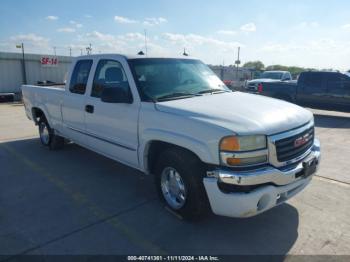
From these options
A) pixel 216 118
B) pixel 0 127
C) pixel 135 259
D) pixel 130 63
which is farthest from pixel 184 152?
pixel 0 127

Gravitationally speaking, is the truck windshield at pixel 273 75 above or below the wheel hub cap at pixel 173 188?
above

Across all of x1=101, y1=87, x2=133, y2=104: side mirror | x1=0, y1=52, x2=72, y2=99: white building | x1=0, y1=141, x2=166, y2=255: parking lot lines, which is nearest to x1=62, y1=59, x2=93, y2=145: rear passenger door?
x1=0, y1=141, x2=166, y2=255: parking lot lines

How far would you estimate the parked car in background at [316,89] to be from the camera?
470 inches

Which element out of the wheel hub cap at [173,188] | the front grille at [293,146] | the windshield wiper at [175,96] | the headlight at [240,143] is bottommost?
the wheel hub cap at [173,188]

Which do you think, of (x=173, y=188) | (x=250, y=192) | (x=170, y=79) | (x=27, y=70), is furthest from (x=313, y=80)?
(x=27, y=70)

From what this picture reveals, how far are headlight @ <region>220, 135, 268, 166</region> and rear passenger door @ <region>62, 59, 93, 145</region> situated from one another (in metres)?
2.91

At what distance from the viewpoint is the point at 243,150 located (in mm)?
3035

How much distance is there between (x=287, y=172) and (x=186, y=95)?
1615 mm

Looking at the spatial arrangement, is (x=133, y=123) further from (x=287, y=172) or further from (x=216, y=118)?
(x=287, y=172)

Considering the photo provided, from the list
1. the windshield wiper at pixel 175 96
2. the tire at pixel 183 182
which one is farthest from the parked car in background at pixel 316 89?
the tire at pixel 183 182

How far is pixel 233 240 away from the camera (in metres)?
3.33

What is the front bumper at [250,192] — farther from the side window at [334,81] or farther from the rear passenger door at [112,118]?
the side window at [334,81]

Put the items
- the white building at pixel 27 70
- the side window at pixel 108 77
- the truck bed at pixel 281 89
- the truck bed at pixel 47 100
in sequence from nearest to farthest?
the side window at pixel 108 77 → the truck bed at pixel 47 100 → the truck bed at pixel 281 89 → the white building at pixel 27 70

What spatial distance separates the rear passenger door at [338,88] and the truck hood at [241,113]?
9318 millimetres
